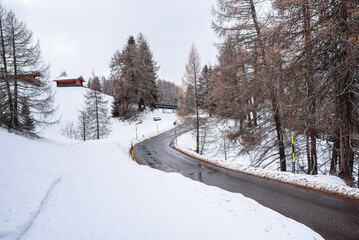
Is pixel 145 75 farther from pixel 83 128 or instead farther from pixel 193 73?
pixel 193 73

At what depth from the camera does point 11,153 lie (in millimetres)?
7633

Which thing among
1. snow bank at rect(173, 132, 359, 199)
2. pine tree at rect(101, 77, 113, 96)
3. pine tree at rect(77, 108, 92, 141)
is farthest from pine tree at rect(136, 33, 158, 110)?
pine tree at rect(101, 77, 113, 96)

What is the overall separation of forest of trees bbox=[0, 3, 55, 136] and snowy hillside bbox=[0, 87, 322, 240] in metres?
8.54

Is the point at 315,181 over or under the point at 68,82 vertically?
under

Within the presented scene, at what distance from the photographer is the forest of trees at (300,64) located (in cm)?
454

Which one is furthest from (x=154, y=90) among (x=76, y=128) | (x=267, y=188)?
(x=267, y=188)

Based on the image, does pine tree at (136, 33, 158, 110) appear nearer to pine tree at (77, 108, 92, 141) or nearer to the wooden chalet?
pine tree at (77, 108, 92, 141)

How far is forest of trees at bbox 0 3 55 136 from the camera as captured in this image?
43.3 feet

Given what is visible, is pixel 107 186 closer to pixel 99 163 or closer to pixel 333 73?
pixel 99 163

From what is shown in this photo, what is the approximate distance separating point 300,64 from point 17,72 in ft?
63.1

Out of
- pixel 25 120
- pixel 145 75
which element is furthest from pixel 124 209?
pixel 145 75

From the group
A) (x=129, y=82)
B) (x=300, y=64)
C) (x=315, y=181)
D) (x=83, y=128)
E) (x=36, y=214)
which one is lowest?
(x=36, y=214)

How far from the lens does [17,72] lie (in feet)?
45.2

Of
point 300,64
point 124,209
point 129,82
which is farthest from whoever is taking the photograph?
point 129,82
